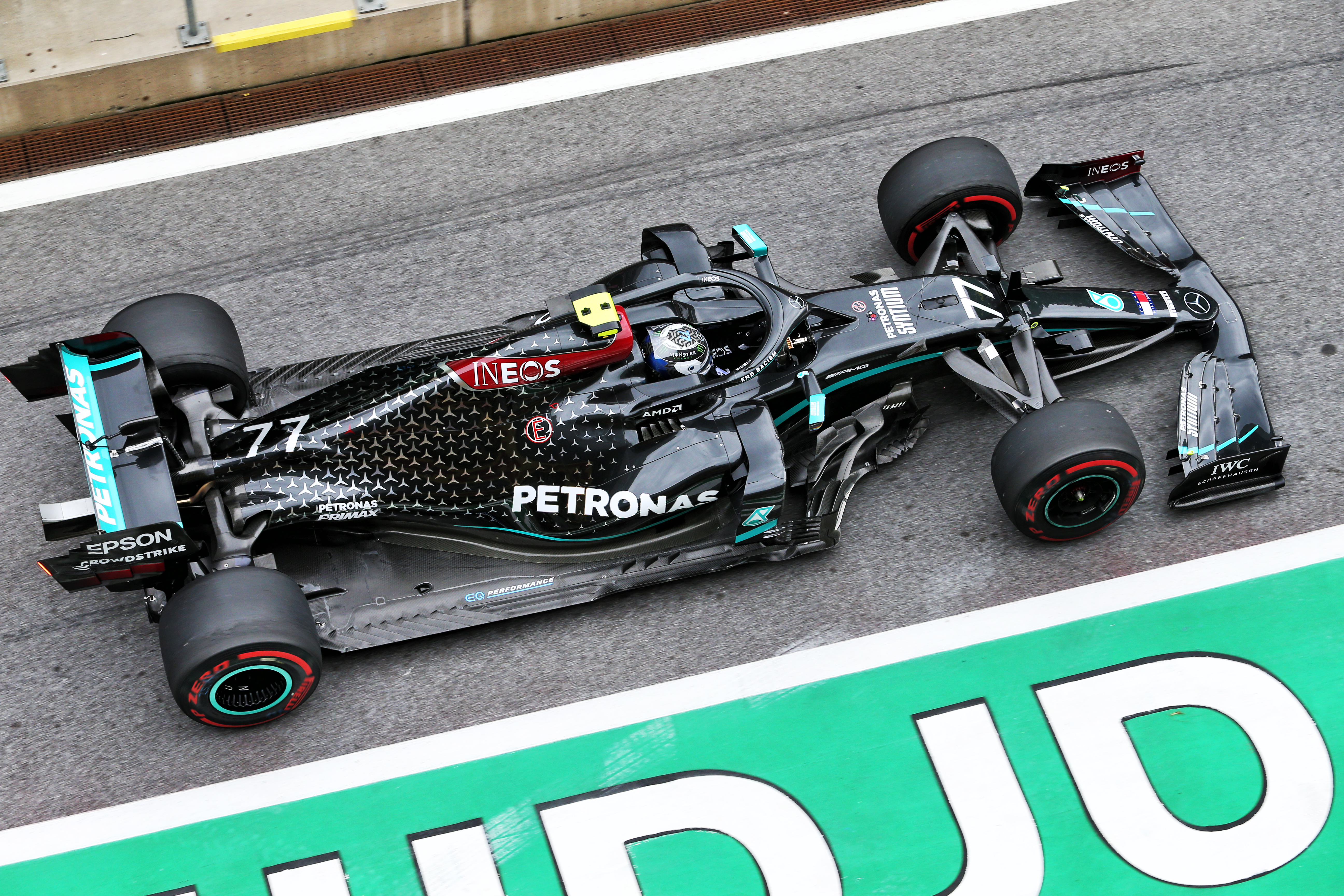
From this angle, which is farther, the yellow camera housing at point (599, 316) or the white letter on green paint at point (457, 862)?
the yellow camera housing at point (599, 316)

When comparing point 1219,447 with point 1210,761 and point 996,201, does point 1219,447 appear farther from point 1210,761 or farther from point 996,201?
point 996,201

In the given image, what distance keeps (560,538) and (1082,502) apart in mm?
2603

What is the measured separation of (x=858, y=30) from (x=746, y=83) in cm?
96

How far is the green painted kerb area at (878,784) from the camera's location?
579 centimetres

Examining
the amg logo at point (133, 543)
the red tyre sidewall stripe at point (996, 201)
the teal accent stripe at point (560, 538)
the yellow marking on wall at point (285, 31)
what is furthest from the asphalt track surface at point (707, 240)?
the amg logo at point (133, 543)

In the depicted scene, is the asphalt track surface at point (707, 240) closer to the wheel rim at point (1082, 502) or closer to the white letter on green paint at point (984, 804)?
the wheel rim at point (1082, 502)

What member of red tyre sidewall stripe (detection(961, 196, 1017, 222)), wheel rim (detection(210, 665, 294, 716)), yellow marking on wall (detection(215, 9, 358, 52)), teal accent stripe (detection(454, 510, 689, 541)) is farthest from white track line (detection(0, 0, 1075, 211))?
wheel rim (detection(210, 665, 294, 716))

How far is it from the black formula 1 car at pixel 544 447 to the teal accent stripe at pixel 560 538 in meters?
0.02

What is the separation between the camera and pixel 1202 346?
706 centimetres


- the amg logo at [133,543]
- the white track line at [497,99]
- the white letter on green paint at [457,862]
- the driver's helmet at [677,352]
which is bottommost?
the white letter on green paint at [457,862]

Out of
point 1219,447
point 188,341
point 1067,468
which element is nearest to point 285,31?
point 188,341

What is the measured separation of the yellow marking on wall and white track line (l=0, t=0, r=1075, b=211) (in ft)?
1.89

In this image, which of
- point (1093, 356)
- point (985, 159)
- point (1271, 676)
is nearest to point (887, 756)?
point (1271, 676)

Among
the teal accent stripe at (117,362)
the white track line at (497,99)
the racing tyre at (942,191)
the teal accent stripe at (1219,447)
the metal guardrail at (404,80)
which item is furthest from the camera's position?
the metal guardrail at (404,80)
